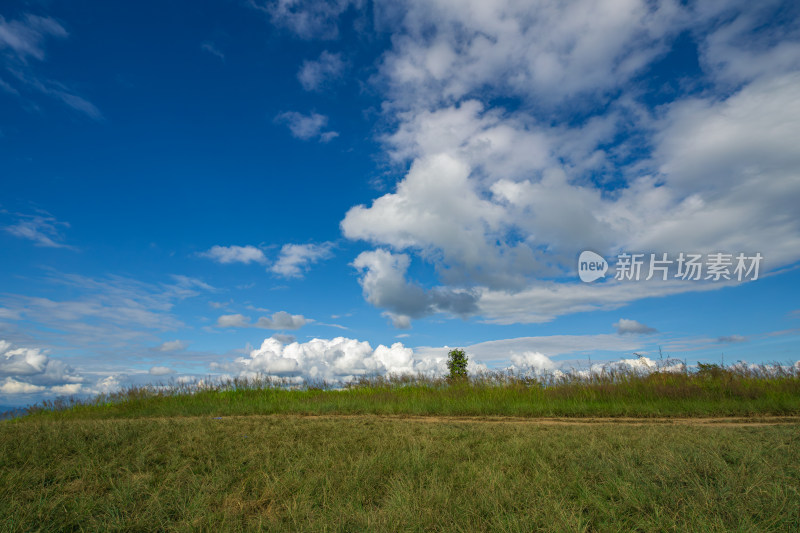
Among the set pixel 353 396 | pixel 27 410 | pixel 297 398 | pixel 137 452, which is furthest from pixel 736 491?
pixel 27 410

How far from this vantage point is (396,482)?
353 cm

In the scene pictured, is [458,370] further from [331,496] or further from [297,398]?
[331,496]

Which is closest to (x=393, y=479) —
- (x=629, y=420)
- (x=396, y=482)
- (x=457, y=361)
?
(x=396, y=482)

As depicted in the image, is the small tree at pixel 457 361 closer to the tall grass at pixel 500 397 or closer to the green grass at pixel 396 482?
the tall grass at pixel 500 397

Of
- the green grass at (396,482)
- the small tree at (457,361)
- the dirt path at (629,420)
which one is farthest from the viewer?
the small tree at (457,361)

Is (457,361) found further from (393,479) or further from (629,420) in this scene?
(393,479)

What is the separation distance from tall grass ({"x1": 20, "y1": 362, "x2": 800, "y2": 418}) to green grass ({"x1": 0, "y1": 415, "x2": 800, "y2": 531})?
5.26 m

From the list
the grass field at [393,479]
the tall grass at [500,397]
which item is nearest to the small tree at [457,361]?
the tall grass at [500,397]

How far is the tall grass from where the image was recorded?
32.7 feet

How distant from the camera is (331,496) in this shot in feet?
10.9

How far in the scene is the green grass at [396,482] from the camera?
2848mm

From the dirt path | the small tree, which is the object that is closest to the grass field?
the dirt path

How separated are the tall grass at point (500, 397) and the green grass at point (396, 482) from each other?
5.26 meters

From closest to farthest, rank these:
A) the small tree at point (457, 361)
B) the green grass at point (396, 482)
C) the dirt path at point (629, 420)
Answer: the green grass at point (396, 482)
the dirt path at point (629, 420)
the small tree at point (457, 361)
